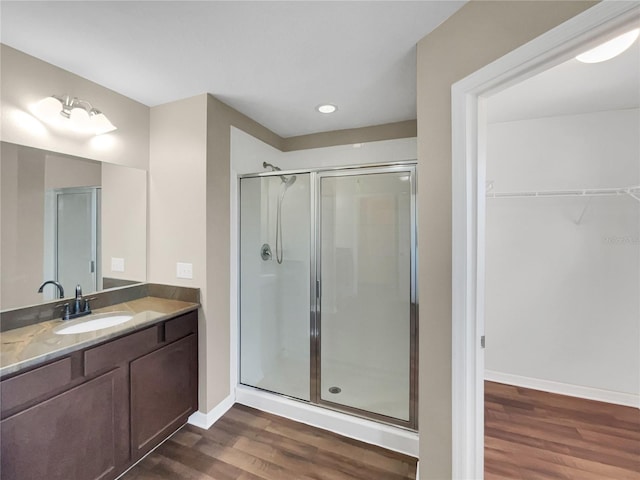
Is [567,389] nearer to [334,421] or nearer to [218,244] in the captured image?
[334,421]

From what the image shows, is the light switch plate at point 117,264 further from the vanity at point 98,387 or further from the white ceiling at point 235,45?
the white ceiling at point 235,45

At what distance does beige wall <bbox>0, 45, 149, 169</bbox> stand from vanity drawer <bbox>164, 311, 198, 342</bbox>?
4.19 feet

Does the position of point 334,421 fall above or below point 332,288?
below

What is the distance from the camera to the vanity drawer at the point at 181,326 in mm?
1854

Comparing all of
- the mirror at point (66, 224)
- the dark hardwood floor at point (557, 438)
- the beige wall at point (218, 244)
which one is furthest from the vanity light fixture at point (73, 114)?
the dark hardwood floor at point (557, 438)

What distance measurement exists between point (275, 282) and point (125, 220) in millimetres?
1373

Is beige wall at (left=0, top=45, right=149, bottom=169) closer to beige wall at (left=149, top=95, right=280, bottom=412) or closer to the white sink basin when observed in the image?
beige wall at (left=149, top=95, right=280, bottom=412)

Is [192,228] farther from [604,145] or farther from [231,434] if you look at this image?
[604,145]

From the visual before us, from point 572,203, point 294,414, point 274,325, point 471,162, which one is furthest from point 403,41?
point 294,414

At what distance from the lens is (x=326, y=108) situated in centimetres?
235

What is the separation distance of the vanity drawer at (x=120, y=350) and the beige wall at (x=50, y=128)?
127 cm

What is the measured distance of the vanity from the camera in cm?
118

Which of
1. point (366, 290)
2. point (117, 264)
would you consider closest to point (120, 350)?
point (117, 264)

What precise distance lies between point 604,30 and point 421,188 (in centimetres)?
78
